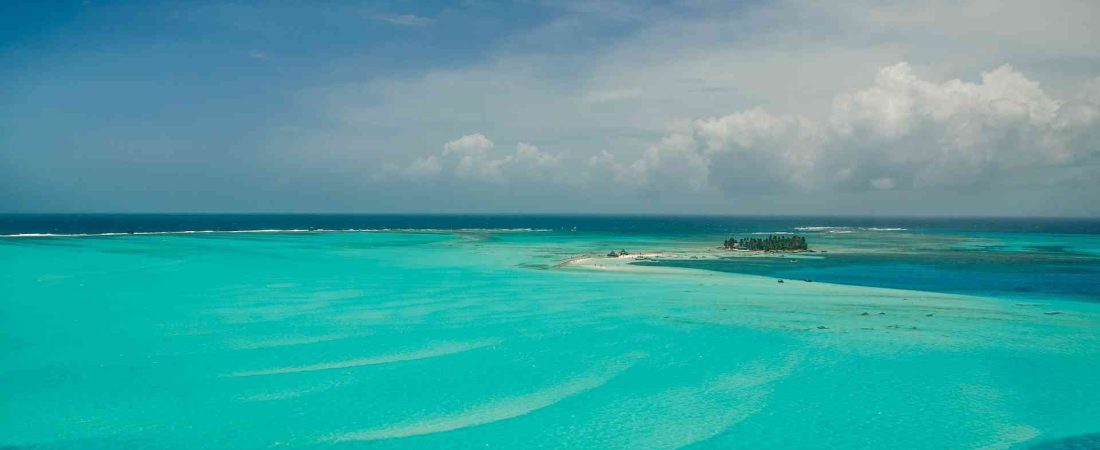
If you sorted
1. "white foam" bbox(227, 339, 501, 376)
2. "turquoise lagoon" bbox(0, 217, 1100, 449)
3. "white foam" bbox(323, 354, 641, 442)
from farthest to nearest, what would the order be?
"white foam" bbox(227, 339, 501, 376) → "turquoise lagoon" bbox(0, 217, 1100, 449) → "white foam" bbox(323, 354, 641, 442)

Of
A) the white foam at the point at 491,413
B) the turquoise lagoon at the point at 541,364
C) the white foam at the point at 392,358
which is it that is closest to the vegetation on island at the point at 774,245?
the turquoise lagoon at the point at 541,364

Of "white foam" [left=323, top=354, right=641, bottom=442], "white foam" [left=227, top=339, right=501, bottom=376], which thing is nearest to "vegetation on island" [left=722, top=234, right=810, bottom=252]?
"white foam" [left=227, top=339, right=501, bottom=376]

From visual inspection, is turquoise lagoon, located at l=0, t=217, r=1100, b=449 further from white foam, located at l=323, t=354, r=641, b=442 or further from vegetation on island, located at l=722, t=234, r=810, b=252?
vegetation on island, located at l=722, t=234, r=810, b=252

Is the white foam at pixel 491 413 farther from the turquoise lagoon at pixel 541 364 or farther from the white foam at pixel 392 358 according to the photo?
the white foam at pixel 392 358

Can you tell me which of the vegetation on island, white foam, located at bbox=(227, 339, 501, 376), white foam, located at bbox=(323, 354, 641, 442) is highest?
the vegetation on island

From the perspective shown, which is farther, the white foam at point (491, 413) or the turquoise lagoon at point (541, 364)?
the turquoise lagoon at point (541, 364)

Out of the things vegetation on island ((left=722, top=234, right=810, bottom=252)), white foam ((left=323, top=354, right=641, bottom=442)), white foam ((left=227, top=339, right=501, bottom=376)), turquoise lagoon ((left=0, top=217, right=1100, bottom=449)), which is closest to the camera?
white foam ((left=323, top=354, right=641, bottom=442))

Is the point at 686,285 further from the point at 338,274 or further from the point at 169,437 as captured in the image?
the point at 169,437
